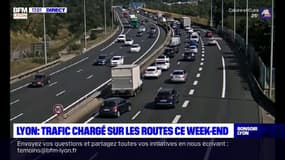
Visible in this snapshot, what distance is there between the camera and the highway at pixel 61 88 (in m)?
37.0

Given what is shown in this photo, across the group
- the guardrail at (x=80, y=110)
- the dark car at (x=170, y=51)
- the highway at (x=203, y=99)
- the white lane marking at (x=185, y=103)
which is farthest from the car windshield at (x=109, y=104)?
the dark car at (x=170, y=51)

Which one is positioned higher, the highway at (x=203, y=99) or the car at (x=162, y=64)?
the car at (x=162, y=64)

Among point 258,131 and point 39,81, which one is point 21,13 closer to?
point 258,131

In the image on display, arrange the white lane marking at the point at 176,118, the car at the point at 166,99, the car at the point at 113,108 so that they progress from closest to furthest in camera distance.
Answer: the white lane marking at the point at 176,118 → the car at the point at 113,108 → the car at the point at 166,99

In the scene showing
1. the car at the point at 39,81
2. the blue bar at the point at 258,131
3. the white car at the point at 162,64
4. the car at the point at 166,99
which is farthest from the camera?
the white car at the point at 162,64

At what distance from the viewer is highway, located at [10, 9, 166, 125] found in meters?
37.0

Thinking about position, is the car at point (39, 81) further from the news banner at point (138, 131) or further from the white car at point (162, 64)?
the news banner at point (138, 131)

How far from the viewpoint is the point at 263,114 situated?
3362 cm

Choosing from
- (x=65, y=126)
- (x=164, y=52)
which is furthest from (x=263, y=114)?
(x=164, y=52)

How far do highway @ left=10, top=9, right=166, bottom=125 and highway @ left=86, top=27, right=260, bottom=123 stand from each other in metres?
4.82

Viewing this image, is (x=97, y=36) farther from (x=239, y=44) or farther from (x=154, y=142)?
(x=154, y=142)

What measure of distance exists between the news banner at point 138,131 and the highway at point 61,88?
742 inches

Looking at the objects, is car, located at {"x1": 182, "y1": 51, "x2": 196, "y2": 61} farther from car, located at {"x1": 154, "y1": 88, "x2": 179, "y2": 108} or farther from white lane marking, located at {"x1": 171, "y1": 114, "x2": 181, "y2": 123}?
white lane marking, located at {"x1": 171, "y1": 114, "x2": 181, "y2": 123}

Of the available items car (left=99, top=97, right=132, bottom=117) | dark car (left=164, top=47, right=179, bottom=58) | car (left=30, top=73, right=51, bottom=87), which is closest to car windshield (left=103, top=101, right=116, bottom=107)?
car (left=99, top=97, right=132, bottom=117)
